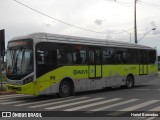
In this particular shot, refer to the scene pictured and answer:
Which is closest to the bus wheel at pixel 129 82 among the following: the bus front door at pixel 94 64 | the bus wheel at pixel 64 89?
the bus front door at pixel 94 64

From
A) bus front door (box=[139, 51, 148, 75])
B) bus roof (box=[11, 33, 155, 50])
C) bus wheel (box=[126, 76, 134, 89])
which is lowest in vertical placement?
bus wheel (box=[126, 76, 134, 89])

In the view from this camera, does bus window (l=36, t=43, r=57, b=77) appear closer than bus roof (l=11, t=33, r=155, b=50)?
Yes

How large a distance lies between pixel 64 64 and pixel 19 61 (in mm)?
2490

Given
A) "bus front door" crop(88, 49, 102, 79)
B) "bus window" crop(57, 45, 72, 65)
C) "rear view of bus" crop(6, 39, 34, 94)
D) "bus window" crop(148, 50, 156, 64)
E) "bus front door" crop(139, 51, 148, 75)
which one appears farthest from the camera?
"bus window" crop(148, 50, 156, 64)

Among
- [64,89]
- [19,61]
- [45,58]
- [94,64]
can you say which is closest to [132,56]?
[94,64]

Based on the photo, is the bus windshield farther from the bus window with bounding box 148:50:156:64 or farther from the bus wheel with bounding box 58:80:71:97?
the bus window with bounding box 148:50:156:64

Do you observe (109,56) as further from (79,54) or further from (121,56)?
(79,54)

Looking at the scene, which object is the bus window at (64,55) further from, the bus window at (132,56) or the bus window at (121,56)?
the bus window at (132,56)

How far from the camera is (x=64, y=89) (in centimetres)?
1862

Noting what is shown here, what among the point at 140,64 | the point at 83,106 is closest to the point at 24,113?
the point at 83,106

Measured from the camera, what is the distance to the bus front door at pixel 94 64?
20453 millimetres

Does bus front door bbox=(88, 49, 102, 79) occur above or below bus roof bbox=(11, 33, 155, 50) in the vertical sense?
below

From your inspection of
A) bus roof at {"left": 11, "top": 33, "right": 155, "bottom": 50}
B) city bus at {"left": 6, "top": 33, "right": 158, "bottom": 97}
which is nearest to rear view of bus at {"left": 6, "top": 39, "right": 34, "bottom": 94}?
city bus at {"left": 6, "top": 33, "right": 158, "bottom": 97}

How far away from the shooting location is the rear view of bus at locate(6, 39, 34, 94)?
1673 cm
